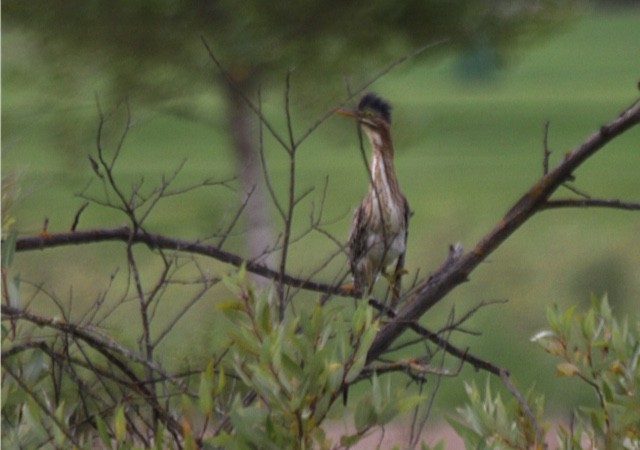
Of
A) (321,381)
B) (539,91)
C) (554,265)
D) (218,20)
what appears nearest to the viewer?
(321,381)

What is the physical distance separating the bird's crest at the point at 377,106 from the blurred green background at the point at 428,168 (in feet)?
1.36

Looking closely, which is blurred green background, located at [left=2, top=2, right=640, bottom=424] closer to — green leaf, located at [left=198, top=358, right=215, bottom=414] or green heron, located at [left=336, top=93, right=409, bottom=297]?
green heron, located at [left=336, top=93, right=409, bottom=297]

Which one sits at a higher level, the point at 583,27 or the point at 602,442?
the point at 583,27

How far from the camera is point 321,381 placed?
5.22ft

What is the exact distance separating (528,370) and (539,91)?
1125 inches

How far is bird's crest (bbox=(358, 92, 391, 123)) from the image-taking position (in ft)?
12.0

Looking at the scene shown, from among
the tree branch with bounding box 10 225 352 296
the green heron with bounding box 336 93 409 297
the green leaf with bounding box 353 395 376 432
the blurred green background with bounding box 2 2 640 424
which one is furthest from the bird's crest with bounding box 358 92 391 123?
the green leaf with bounding box 353 395 376 432

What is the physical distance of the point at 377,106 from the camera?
3.72m

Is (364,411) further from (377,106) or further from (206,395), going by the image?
(377,106)

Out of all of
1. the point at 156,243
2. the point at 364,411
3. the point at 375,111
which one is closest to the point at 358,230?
the point at 375,111

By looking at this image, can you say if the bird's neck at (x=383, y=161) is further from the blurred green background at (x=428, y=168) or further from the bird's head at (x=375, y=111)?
the blurred green background at (x=428, y=168)

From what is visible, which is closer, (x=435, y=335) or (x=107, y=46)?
(x=435, y=335)

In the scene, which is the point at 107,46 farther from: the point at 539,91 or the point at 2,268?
the point at 539,91

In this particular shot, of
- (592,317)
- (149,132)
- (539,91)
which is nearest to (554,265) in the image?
(592,317)
